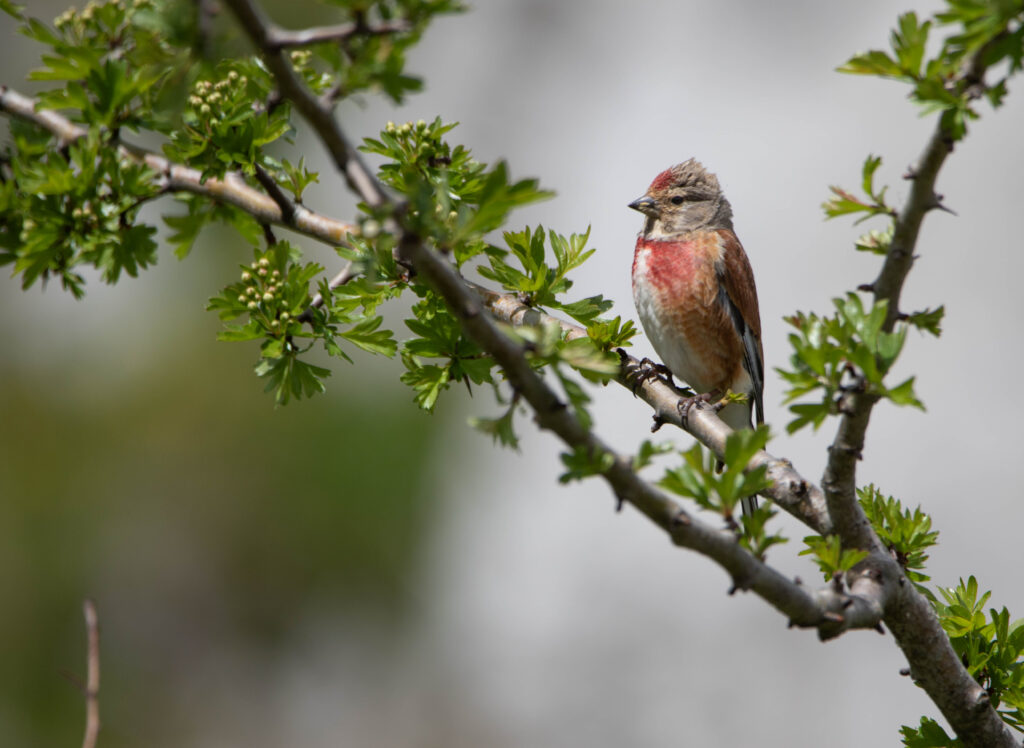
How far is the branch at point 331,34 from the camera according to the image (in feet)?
4.89

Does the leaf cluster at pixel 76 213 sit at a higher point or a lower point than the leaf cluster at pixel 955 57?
higher

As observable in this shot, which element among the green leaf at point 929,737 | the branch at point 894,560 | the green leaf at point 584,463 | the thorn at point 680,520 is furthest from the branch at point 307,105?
the green leaf at point 929,737

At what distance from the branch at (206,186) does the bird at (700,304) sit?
200cm

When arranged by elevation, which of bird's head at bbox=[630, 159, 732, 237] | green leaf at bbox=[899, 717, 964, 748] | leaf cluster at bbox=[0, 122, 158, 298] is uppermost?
bird's head at bbox=[630, 159, 732, 237]

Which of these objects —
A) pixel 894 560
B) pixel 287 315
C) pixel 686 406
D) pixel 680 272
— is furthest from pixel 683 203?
pixel 894 560

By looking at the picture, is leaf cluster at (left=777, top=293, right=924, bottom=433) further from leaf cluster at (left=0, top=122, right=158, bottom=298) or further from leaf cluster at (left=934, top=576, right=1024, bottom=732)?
leaf cluster at (left=0, top=122, right=158, bottom=298)

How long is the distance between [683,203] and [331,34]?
3442 millimetres

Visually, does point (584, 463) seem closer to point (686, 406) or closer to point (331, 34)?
point (331, 34)

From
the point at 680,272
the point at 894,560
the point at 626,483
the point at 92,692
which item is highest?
the point at 680,272

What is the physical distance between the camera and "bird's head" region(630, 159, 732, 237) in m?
4.74

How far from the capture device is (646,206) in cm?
477

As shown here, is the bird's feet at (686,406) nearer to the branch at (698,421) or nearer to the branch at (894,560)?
the branch at (698,421)

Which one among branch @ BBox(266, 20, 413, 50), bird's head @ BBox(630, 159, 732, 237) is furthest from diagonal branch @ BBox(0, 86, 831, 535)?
bird's head @ BBox(630, 159, 732, 237)

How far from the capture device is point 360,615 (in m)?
16.5
